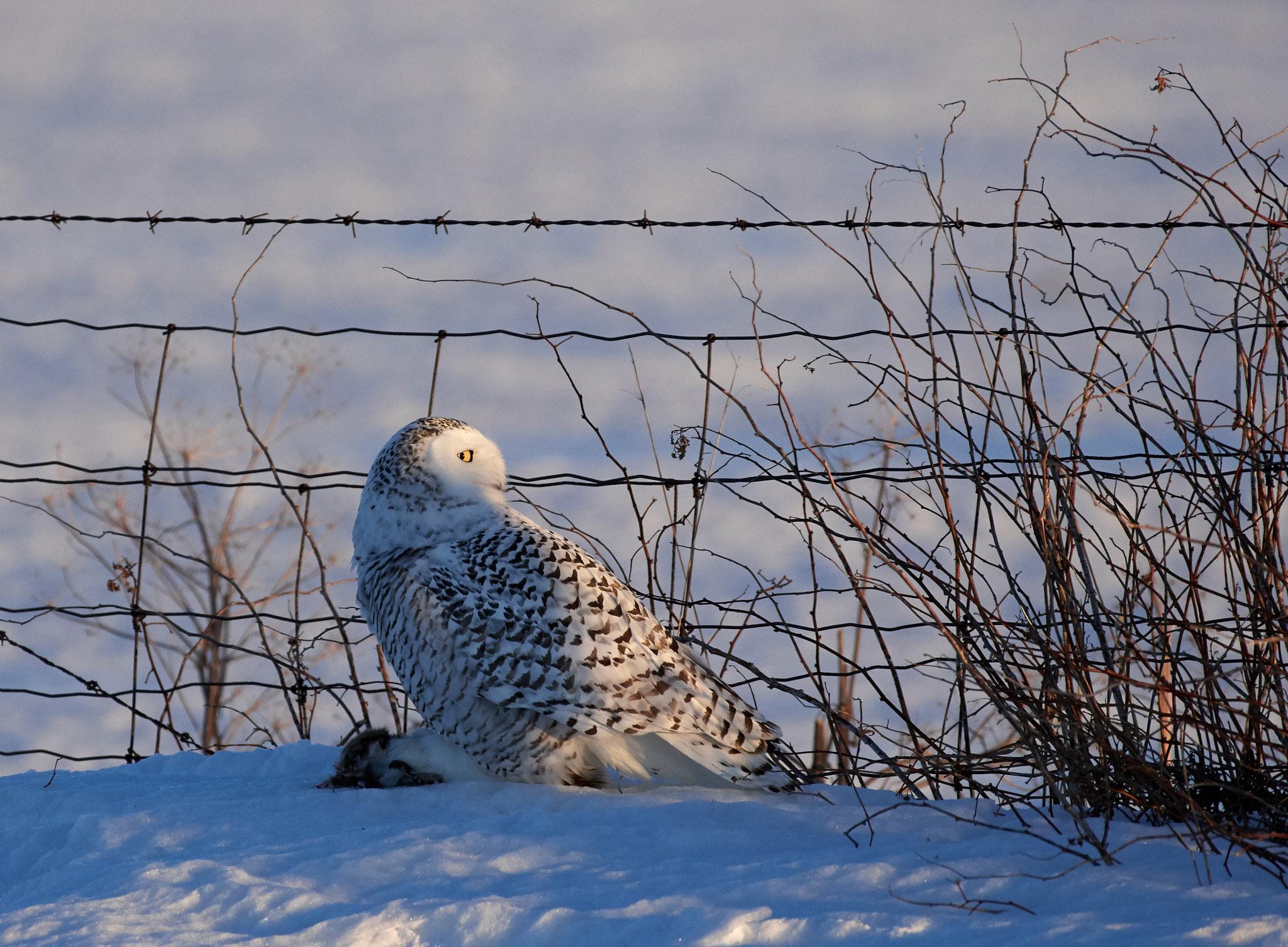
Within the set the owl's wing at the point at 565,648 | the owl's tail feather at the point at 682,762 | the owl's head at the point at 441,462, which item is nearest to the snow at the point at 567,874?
the owl's tail feather at the point at 682,762

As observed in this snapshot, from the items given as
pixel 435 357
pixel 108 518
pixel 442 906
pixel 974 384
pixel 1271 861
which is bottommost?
pixel 1271 861

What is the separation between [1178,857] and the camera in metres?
2.49

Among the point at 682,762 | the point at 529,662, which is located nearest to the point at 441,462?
the point at 529,662

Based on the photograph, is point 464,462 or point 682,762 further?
point 464,462

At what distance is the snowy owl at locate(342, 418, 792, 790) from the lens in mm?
2977

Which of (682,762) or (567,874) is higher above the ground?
(682,762)

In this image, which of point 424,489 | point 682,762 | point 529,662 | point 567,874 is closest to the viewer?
point 567,874

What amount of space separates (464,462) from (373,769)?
95cm

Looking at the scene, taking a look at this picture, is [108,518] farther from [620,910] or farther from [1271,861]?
[1271,861]

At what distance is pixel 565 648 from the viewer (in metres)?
2.98

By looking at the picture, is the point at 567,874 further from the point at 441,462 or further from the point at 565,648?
the point at 441,462

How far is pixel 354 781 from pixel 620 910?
135 cm

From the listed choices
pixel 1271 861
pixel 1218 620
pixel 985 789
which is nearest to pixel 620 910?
pixel 985 789

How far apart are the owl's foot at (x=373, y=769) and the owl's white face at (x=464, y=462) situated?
0.78m
